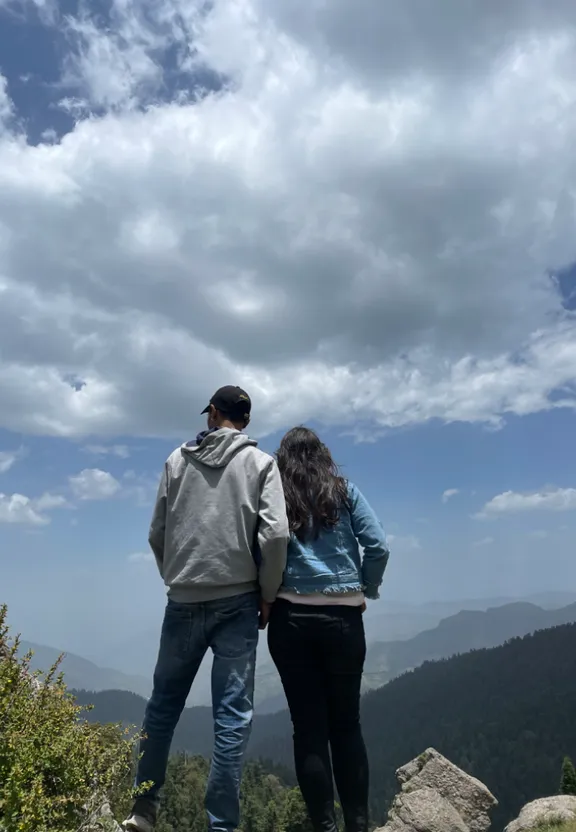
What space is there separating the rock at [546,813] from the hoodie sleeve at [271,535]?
15.6 ft

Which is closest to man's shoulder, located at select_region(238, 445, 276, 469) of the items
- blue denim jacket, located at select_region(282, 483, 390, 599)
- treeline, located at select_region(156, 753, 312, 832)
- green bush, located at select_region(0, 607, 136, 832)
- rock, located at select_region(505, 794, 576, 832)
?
blue denim jacket, located at select_region(282, 483, 390, 599)

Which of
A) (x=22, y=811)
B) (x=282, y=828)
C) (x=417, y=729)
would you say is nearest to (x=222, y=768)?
(x=22, y=811)

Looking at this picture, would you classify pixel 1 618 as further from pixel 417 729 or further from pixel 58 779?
pixel 417 729

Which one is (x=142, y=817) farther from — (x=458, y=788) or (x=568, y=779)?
(x=568, y=779)

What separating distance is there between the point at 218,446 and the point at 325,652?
1.48m

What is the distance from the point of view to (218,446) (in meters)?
3.99

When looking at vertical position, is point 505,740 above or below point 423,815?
below

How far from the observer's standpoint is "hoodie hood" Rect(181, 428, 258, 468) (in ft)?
12.9

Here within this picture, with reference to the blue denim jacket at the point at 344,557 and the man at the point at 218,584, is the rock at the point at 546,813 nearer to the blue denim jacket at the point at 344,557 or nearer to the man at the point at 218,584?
the blue denim jacket at the point at 344,557

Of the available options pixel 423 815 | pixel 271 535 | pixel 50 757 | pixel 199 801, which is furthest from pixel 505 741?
pixel 50 757

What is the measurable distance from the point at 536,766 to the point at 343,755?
537 ft

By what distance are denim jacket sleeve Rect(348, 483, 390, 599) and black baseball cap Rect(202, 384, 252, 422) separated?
97 centimetres

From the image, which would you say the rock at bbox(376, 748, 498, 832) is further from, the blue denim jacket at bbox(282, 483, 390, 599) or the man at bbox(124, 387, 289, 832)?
the man at bbox(124, 387, 289, 832)

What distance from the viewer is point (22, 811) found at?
7.65 feet
